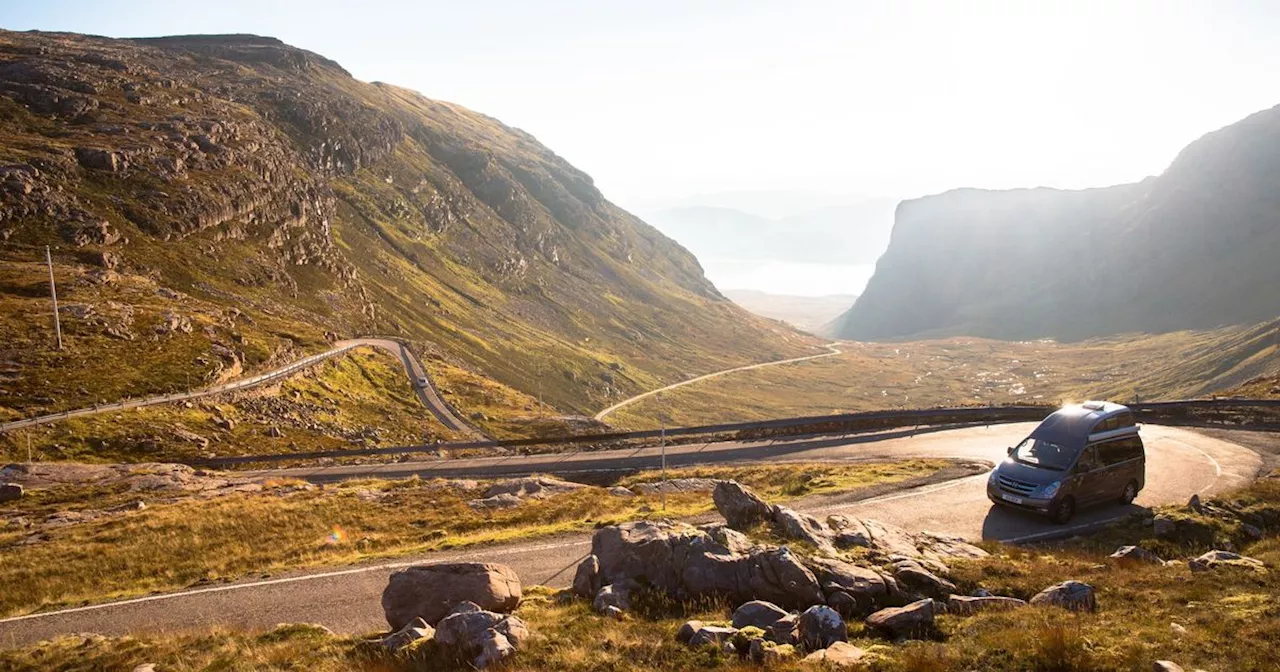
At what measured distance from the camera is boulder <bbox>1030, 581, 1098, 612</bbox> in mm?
12830

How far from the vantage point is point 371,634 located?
13.9 metres

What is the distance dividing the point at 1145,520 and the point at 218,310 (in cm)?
8622

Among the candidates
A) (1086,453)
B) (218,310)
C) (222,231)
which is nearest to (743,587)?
(1086,453)

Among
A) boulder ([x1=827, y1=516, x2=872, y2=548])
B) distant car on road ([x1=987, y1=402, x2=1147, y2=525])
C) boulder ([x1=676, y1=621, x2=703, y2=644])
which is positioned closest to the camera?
boulder ([x1=676, y1=621, x2=703, y2=644])

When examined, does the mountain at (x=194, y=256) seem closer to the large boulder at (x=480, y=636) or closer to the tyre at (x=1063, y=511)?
the large boulder at (x=480, y=636)

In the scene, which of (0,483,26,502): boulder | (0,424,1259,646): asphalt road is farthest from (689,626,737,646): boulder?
(0,483,26,502): boulder

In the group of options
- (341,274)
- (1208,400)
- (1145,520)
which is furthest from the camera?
(341,274)

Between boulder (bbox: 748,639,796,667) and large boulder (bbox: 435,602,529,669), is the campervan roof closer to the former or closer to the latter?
boulder (bbox: 748,639,796,667)

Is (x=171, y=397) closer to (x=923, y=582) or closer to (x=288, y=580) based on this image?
(x=288, y=580)

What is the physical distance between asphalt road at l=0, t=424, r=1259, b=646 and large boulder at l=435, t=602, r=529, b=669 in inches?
169

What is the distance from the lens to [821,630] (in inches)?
459

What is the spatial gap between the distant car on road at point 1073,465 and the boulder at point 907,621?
37.7 feet

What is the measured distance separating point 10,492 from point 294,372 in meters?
40.6

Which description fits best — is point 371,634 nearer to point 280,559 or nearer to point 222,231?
point 280,559
